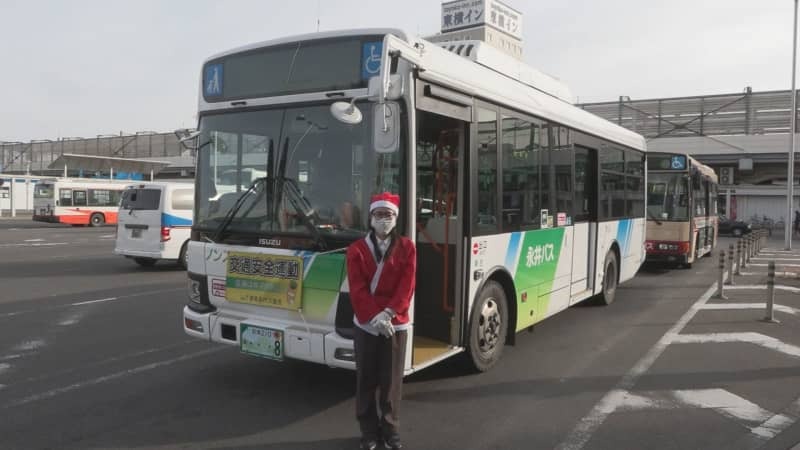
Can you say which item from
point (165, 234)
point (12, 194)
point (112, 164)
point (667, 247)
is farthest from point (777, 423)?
point (112, 164)

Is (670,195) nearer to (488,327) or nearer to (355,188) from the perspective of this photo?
(488,327)

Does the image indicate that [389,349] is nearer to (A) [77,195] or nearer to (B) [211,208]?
(B) [211,208]

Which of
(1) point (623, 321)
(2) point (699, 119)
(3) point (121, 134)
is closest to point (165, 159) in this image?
(3) point (121, 134)

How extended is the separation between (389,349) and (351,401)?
4.66 feet

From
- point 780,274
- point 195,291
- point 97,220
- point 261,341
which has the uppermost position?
point 97,220

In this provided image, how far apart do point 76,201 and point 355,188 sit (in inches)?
1444

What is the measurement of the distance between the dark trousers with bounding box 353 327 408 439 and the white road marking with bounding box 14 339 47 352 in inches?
190

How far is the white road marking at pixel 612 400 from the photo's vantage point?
182 inches

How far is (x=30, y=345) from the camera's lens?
723cm

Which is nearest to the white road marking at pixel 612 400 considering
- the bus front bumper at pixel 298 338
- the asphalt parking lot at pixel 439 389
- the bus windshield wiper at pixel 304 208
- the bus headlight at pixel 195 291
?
the asphalt parking lot at pixel 439 389

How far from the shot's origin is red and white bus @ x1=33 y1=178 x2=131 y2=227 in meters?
35.5

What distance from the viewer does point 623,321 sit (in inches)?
363

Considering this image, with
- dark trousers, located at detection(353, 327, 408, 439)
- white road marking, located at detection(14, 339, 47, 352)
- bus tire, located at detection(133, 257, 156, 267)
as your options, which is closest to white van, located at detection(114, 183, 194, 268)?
bus tire, located at detection(133, 257, 156, 267)

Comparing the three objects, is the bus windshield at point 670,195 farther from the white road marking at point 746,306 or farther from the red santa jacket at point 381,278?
the red santa jacket at point 381,278
